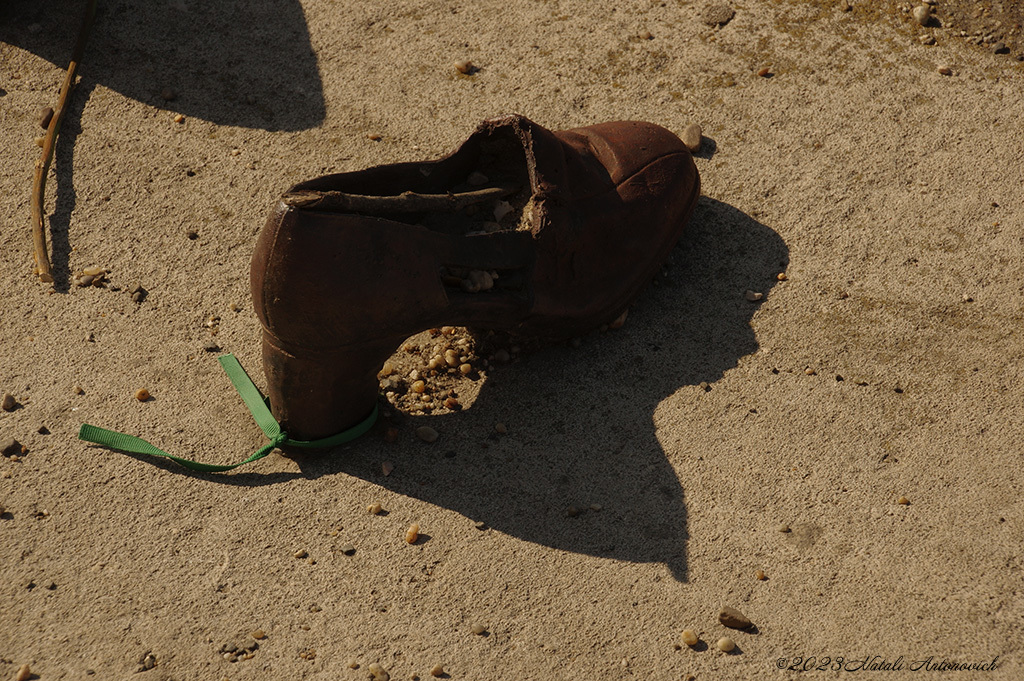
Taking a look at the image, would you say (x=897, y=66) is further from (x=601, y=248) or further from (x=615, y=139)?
(x=601, y=248)

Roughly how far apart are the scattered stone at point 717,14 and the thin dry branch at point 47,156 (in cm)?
254

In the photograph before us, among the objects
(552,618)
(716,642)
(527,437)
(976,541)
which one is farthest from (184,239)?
(976,541)

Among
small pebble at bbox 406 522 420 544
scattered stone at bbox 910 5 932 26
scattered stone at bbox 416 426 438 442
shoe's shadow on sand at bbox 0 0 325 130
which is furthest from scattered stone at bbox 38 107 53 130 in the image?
scattered stone at bbox 910 5 932 26

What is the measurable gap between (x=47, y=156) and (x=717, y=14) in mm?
2644

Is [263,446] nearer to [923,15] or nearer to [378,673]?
[378,673]

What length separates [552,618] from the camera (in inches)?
90.9

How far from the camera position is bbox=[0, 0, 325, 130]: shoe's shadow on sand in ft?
12.6

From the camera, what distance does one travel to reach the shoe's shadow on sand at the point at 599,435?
2.52 m

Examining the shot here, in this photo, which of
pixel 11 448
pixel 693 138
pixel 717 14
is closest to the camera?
pixel 11 448

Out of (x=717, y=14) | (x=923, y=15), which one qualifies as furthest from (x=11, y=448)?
(x=923, y=15)

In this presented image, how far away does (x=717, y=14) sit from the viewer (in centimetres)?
398

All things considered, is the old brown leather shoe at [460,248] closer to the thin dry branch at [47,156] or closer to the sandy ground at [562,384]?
the sandy ground at [562,384]

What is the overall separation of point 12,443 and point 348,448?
0.92 metres

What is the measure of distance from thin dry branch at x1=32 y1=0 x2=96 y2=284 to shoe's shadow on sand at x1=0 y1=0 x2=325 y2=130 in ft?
0.19
